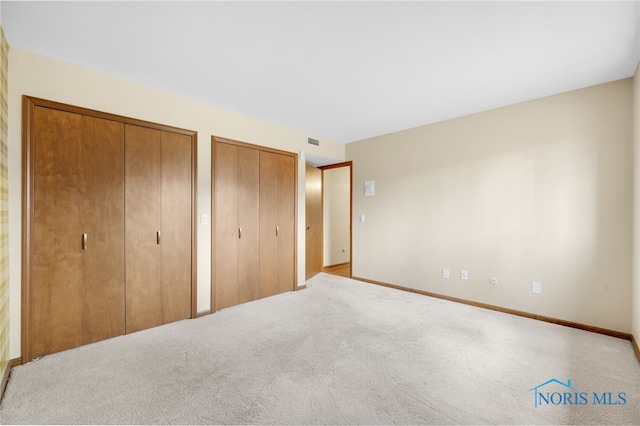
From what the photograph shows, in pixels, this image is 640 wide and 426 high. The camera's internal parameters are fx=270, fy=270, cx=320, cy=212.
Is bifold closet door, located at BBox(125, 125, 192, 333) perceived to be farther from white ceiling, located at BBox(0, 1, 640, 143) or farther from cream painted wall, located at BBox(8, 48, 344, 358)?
white ceiling, located at BBox(0, 1, 640, 143)

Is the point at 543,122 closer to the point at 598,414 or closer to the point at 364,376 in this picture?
the point at 598,414

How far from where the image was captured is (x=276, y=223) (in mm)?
3941

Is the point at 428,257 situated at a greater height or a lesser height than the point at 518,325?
greater

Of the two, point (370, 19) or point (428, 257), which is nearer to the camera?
point (370, 19)

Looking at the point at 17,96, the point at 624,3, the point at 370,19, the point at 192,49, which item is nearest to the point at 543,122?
the point at 624,3

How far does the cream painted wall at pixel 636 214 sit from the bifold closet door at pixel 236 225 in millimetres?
3846

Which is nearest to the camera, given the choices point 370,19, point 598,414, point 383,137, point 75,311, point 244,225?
point 598,414

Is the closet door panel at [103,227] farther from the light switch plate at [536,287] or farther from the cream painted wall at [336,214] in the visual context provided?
the light switch plate at [536,287]

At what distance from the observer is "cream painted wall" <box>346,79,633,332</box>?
263 centimetres

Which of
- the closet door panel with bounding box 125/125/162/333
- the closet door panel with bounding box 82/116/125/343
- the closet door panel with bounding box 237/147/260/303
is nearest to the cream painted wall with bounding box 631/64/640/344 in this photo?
the closet door panel with bounding box 237/147/260/303

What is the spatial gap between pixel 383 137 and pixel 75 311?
4362 millimetres

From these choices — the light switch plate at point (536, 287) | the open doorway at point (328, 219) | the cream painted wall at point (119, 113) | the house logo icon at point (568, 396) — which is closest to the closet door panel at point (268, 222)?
the cream painted wall at point (119, 113)

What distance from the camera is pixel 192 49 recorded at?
2.14 meters

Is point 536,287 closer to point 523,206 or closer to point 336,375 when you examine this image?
point 523,206
